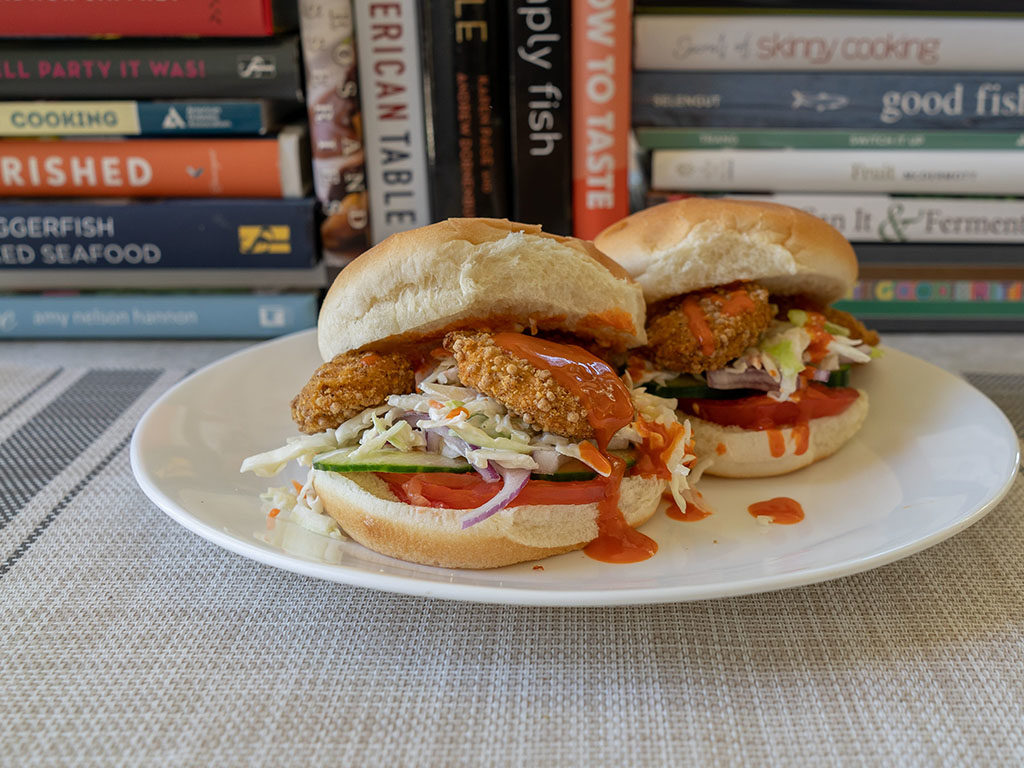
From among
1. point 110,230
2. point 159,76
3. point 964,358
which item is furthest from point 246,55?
point 964,358

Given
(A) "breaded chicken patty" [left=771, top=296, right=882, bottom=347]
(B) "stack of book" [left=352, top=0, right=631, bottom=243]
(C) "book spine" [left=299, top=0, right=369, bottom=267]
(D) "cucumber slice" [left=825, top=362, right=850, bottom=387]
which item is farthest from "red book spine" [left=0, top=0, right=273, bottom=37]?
(D) "cucumber slice" [left=825, top=362, right=850, bottom=387]

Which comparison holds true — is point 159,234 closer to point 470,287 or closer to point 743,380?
point 470,287

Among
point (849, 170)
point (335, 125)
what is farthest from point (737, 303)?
point (335, 125)

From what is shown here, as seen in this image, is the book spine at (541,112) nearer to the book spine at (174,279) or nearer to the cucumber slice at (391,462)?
the book spine at (174,279)

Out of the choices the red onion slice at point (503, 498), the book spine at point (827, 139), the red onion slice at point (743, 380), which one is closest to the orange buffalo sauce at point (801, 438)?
the red onion slice at point (743, 380)

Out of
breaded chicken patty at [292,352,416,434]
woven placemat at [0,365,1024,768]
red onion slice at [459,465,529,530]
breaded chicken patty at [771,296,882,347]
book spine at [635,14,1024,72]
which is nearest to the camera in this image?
woven placemat at [0,365,1024,768]

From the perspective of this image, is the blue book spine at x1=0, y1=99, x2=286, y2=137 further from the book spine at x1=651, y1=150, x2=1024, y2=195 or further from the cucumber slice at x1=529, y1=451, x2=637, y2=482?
the cucumber slice at x1=529, y1=451, x2=637, y2=482

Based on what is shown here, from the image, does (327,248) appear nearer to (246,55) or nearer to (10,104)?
(246,55)
